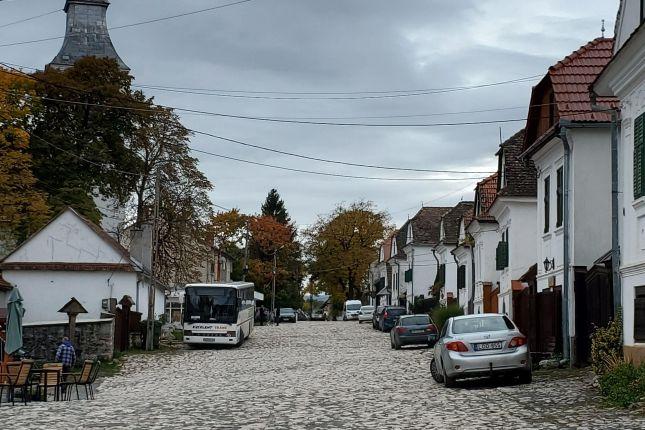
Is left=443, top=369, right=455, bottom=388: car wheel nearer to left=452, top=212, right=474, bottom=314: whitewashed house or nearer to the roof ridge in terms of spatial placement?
the roof ridge

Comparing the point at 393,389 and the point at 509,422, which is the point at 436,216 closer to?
the point at 393,389

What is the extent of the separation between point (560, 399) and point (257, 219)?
94.0 meters

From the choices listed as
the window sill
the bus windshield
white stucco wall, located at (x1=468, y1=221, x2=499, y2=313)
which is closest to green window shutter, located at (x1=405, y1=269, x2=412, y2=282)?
white stucco wall, located at (x1=468, y1=221, x2=499, y2=313)

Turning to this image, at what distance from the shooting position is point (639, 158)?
18.4 metres

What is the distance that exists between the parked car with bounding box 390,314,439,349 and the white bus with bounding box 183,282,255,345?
309 inches

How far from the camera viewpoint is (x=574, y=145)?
90.6ft

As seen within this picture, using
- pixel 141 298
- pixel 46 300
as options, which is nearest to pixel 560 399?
pixel 46 300

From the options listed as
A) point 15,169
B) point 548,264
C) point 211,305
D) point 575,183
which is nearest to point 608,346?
point 575,183

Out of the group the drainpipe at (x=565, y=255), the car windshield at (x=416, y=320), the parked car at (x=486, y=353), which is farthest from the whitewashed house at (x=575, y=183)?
the car windshield at (x=416, y=320)

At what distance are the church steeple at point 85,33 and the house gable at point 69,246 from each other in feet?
147

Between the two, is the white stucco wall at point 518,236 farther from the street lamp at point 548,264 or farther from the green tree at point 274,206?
the green tree at point 274,206

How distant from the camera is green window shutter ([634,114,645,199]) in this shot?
59.7 feet

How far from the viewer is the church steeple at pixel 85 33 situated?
301ft

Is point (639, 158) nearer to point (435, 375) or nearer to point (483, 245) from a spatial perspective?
point (435, 375)
